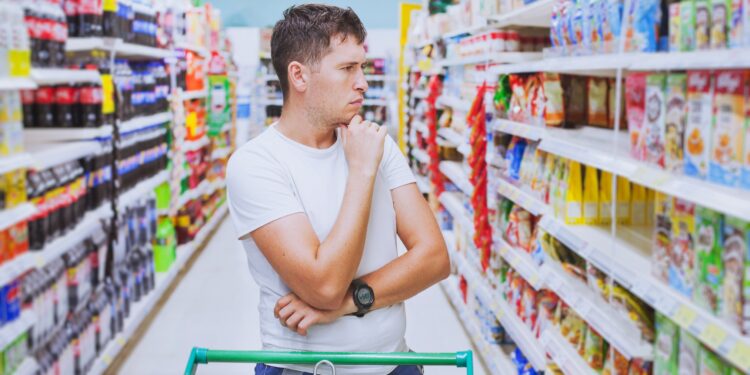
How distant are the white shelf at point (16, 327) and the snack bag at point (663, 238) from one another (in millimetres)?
2144

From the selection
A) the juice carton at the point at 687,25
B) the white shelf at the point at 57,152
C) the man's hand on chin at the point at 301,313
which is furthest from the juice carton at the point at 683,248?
the white shelf at the point at 57,152

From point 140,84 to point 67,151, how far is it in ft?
5.40

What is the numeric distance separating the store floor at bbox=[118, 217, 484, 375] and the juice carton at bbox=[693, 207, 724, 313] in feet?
8.20

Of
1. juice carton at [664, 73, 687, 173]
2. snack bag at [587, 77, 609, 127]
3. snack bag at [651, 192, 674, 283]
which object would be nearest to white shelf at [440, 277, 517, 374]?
snack bag at [587, 77, 609, 127]

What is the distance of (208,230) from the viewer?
8.02m

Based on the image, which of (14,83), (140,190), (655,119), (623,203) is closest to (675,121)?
(655,119)

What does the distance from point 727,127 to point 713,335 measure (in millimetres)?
479

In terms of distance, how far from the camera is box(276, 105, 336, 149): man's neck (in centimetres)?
188

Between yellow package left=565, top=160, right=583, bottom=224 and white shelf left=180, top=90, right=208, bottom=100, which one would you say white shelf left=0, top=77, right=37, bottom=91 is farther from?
white shelf left=180, top=90, right=208, bottom=100

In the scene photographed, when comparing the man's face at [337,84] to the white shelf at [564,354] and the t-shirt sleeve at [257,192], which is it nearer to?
the t-shirt sleeve at [257,192]

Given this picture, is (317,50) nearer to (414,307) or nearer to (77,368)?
(77,368)

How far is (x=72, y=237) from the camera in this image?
3.53 metres

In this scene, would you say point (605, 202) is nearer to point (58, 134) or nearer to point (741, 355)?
point (741, 355)

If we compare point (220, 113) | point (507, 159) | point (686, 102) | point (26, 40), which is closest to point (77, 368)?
point (26, 40)
